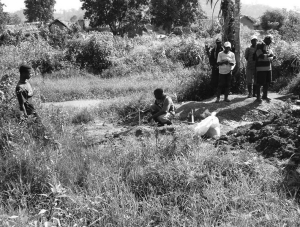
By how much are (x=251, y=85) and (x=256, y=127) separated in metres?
3.15

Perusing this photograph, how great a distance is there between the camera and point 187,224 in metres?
3.55

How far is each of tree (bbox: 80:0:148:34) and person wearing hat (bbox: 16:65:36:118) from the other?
27631 mm

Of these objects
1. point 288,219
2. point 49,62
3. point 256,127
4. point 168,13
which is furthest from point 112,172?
point 168,13

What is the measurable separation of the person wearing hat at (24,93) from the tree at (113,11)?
27.6m

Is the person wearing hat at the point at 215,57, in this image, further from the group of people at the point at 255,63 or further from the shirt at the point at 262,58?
the shirt at the point at 262,58

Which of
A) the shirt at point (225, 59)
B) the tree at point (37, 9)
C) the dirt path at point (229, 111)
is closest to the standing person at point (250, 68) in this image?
the dirt path at point (229, 111)

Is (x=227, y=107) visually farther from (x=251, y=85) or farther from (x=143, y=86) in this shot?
(x=143, y=86)

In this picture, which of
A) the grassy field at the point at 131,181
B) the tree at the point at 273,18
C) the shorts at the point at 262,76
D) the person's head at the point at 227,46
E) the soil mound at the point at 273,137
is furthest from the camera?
the tree at the point at 273,18

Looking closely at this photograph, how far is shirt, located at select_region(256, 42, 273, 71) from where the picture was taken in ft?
26.6

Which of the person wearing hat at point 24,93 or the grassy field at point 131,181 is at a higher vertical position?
the person wearing hat at point 24,93

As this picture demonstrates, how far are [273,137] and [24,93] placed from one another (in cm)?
361

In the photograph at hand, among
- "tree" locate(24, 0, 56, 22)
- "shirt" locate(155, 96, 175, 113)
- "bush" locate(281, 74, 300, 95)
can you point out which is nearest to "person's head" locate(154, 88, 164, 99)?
"shirt" locate(155, 96, 175, 113)

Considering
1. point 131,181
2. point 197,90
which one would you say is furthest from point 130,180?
point 197,90

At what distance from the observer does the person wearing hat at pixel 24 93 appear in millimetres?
5263
